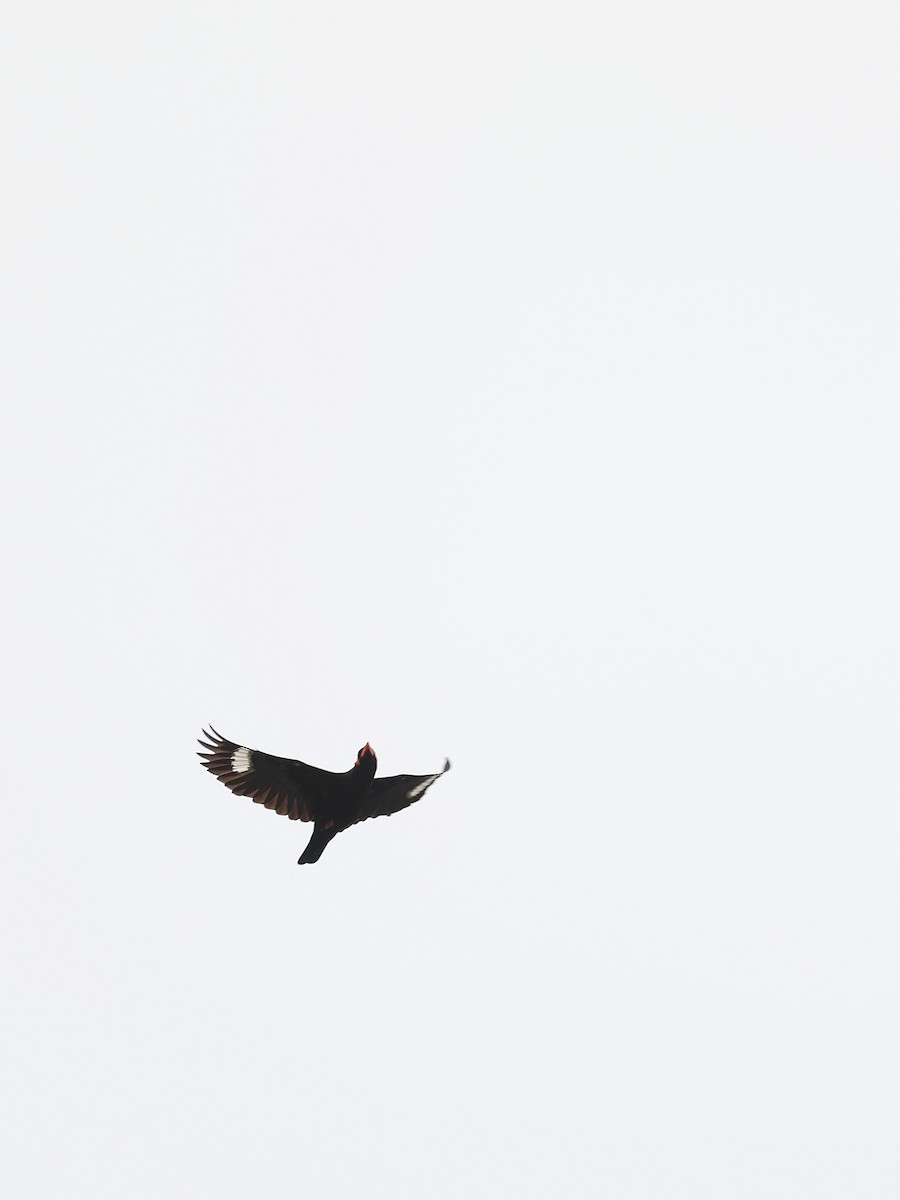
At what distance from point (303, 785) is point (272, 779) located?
43 cm

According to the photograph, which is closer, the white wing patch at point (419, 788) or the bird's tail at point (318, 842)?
the bird's tail at point (318, 842)

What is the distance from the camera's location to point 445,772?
18.0 meters

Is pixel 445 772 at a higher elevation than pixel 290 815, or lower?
higher

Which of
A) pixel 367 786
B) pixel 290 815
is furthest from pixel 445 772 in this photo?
pixel 290 815

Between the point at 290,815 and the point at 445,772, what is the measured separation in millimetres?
2190

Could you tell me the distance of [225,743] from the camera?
698 inches

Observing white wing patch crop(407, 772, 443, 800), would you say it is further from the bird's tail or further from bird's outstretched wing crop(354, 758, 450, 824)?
the bird's tail

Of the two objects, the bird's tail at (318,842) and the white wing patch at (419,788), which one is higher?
the white wing patch at (419,788)

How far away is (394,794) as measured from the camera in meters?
18.4

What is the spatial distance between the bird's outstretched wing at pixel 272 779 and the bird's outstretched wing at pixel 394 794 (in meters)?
0.72

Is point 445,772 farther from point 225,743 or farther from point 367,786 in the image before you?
point 225,743

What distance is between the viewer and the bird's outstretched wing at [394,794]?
1820 cm

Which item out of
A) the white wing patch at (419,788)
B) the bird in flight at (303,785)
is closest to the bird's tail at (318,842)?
the bird in flight at (303,785)

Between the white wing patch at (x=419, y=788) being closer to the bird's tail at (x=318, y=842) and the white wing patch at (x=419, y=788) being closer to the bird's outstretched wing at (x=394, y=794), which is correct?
the bird's outstretched wing at (x=394, y=794)
